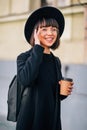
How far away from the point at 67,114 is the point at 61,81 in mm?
3408

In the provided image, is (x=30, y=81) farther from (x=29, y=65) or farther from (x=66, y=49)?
(x=66, y=49)

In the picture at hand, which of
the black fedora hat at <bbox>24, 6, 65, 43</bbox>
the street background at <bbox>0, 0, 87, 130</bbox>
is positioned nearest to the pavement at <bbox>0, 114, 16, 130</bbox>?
the street background at <bbox>0, 0, 87, 130</bbox>

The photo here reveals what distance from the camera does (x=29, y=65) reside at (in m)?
2.93

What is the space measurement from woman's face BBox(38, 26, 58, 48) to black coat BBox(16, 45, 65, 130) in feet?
0.26

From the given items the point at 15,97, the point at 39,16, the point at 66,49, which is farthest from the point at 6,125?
the point at 39,16

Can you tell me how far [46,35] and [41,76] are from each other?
11.8 inches

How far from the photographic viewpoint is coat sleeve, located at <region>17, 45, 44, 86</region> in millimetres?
2898

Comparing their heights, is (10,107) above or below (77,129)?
above

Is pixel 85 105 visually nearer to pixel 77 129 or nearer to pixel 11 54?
pixel 77 129

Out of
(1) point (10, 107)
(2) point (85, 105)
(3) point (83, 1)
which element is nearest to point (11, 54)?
(3) point (83, 1)

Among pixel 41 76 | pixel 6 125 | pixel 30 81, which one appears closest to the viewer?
pixel 30 81

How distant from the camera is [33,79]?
291 centimetres

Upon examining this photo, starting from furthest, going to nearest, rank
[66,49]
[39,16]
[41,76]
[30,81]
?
[66,49]
[39,16]
[41,76]
[30,81]

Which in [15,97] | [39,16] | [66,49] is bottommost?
[66,49]
